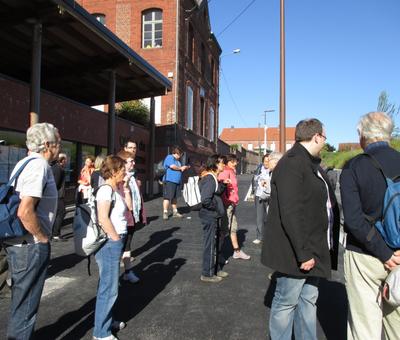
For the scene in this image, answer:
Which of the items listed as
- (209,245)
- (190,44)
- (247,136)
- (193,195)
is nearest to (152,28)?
(190,44)

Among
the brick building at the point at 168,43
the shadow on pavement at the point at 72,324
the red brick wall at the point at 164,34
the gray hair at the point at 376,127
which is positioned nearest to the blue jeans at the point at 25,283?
the shadow on pavement at the point at 72,324

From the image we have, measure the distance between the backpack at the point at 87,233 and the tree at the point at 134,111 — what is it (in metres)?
15.1

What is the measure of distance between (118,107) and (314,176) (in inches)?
684

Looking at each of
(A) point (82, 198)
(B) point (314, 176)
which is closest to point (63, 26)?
(A) point (82, 198)

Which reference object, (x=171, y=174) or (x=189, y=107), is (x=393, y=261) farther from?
(x=189, y=107)

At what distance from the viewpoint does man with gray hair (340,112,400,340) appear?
283 centimetres

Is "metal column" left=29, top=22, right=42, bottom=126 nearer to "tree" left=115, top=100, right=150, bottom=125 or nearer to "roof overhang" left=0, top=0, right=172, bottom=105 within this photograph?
"roof overhang" left=0, top=0, right=172, bottom=105

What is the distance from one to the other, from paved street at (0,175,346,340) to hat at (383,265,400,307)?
4.76 ft

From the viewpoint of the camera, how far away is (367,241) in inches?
111

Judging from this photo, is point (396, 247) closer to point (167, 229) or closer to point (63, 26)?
point (167, 229)

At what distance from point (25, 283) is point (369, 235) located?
2.41 metres

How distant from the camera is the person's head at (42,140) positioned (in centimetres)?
309

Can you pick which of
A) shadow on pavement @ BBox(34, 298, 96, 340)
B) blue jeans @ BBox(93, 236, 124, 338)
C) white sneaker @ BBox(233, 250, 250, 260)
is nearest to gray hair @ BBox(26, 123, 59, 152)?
blue jeans @ BBox(93, 236, 124, 338)

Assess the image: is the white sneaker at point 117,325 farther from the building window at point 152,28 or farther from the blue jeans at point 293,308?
the building window at point 152,28
